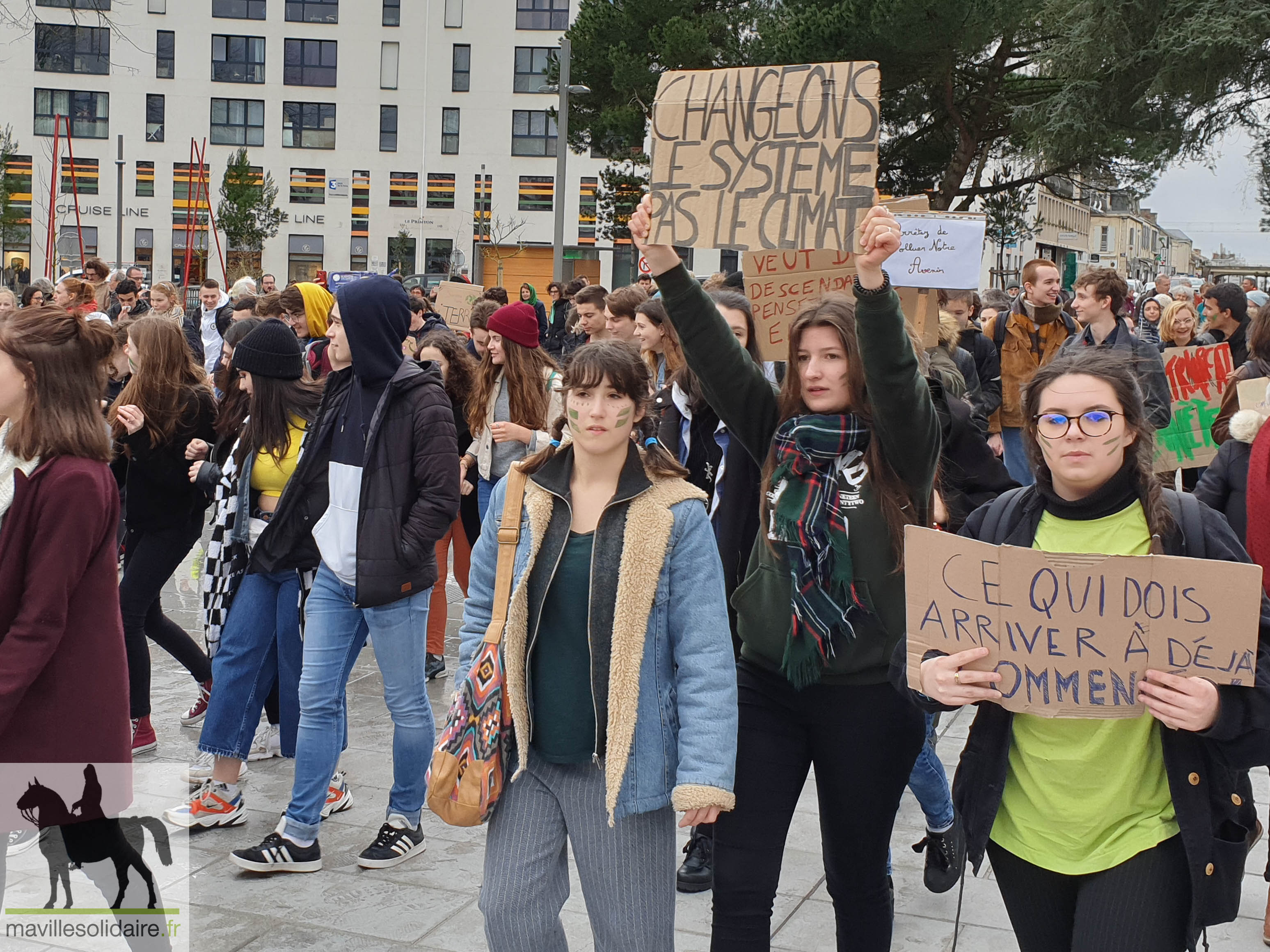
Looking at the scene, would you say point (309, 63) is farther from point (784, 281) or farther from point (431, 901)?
point (431, 901)

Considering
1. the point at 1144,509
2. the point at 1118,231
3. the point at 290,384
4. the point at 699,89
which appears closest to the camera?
the point at 1144,509

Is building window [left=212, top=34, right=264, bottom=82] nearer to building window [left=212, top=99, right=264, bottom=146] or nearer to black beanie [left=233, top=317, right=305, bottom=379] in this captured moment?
building window [left=212, top=99, right=264, bottom=146]

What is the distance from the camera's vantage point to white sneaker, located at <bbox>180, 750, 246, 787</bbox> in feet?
17.5

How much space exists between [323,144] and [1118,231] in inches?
4101

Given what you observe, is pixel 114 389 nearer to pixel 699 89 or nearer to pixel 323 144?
pixel 699 89

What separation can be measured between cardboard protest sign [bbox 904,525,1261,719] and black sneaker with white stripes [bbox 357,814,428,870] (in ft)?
8.80

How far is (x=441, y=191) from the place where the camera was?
196ft

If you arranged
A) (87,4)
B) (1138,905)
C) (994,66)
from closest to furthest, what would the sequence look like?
(1138,905) → (87,4) → (994,66)

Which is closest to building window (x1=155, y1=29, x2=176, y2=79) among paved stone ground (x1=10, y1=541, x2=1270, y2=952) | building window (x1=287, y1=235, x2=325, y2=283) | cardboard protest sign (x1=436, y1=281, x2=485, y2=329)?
building window (x1=287, y1=235, x2=325, y2=283)

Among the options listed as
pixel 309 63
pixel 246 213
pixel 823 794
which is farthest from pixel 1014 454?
pixel 309 63

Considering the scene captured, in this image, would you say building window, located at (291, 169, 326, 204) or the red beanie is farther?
building window, located at (291, 169, 326, 204)

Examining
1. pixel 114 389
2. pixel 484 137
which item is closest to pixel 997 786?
pixel 114 389

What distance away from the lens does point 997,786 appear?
278 cm

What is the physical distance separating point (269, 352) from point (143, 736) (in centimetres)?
193
